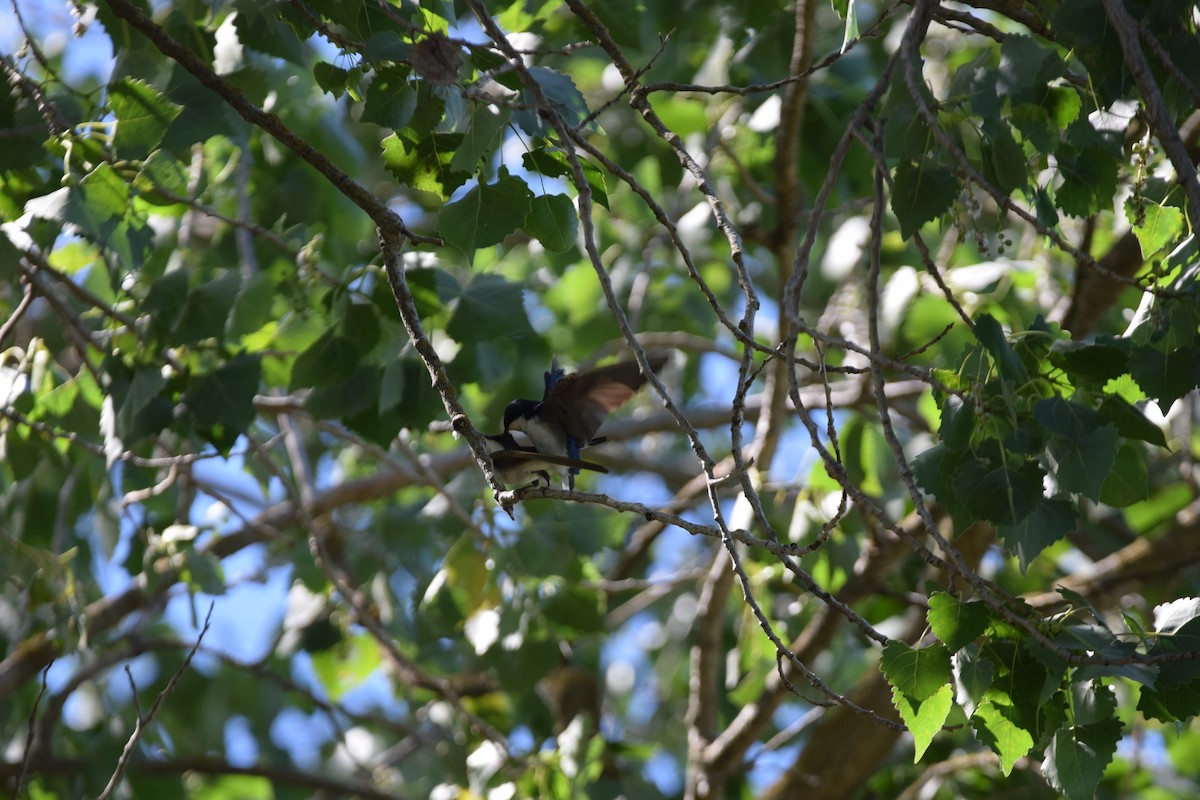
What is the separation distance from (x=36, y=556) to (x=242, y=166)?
1339 millimetres

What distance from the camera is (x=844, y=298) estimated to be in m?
4.38

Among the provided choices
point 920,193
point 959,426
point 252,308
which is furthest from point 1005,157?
point 252,308

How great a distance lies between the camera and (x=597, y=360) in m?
3.94

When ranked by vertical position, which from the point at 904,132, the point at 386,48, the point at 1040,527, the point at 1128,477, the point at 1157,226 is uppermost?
the point at 386,48

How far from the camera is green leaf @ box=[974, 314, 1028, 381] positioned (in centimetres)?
177

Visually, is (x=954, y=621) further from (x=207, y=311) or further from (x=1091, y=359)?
(x=207, y=311)

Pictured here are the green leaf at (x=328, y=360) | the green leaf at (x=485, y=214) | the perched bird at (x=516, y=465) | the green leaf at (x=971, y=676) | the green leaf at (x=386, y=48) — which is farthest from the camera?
the green leaf at (x=328, y=360)

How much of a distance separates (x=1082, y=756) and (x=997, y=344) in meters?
0.66

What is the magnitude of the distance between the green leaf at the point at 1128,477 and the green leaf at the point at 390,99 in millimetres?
1391

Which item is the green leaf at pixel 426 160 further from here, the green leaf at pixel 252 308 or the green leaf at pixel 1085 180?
the green leaf at pixel 1085 180

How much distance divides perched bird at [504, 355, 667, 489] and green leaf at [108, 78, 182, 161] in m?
0.98

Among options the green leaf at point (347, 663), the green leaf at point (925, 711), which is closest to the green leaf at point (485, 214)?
the green leaf at point (925, 711)

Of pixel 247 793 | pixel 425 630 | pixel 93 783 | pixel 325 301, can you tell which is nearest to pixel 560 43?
pixel 325 301

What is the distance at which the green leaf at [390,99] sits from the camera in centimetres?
205
